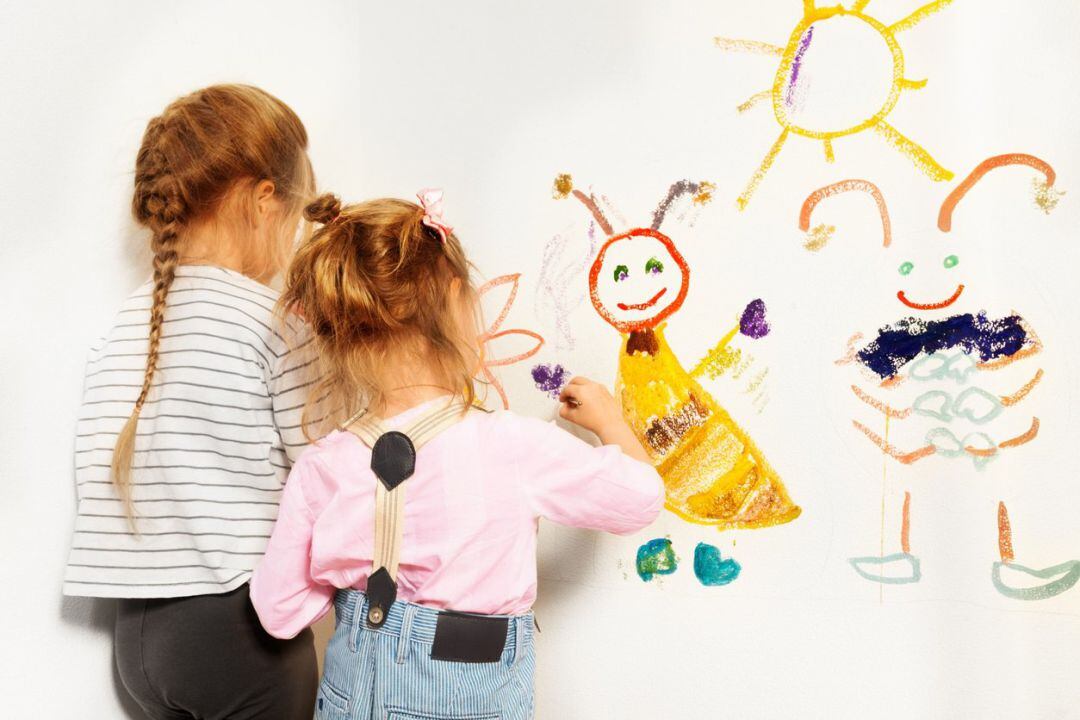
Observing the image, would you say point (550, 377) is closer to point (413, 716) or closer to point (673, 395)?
point (673, 395)

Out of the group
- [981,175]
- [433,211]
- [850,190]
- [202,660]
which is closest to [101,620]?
[202,660]

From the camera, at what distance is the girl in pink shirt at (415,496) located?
89cm

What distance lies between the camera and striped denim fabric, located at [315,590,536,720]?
2.91 feet

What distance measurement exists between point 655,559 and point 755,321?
1.05ft

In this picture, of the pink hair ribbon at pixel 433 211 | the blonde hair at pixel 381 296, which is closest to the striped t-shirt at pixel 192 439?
the blonde hair at pixel 381 296

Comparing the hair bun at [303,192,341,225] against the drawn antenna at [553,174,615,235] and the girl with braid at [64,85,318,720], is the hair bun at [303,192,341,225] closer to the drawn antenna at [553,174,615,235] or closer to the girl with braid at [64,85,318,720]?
the girl with braid at [64,85,318,720]

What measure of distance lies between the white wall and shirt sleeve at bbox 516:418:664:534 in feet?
0.72

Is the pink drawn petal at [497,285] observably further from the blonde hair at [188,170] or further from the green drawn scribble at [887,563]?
the green drawn scribble at [887,563]

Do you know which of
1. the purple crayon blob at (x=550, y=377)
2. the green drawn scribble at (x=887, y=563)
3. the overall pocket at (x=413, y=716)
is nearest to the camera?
the overall pocket at (x=413, y=716)

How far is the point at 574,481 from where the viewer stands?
92 cm

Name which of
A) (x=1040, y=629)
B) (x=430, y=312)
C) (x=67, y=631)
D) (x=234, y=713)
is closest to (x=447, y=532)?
Result: (x=430, y=312)

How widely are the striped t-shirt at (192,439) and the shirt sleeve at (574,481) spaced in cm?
30

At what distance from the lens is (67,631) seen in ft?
3.47

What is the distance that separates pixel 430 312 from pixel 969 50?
2.06ft
